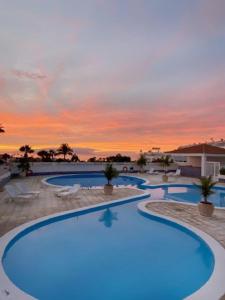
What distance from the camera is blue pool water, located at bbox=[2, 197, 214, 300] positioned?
4691mm

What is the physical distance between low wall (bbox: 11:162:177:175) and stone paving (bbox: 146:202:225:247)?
44.4 feet

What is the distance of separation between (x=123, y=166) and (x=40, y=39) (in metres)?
17.1

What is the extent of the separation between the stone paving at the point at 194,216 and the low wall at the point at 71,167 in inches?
533

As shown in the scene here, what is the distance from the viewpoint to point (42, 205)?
9.80 meters

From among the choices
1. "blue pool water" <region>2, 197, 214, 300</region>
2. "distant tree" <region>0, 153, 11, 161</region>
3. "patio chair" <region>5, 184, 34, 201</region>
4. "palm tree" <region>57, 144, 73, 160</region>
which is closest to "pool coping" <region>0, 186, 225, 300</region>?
"blue pool water" <region>2, 197, 214, 300</region>

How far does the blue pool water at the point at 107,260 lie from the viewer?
15.4ft

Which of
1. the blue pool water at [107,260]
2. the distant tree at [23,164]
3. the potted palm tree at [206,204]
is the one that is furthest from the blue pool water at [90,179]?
the blue pool water at [107,260]

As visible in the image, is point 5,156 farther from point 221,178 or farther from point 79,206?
point 221,178

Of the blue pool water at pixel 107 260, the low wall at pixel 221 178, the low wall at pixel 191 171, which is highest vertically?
the low wall at pixel 191 171

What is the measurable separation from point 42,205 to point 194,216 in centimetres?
562

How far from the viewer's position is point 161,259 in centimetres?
602

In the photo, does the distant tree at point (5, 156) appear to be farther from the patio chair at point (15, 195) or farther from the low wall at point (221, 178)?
the low wall at point (221, 178)

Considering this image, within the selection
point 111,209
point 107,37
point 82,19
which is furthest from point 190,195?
point 82,19

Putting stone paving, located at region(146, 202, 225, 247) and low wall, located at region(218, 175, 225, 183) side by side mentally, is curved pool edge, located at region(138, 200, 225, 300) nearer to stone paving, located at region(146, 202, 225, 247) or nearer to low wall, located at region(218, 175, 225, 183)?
stone paving, located at region(146, 202, 225, 247)
